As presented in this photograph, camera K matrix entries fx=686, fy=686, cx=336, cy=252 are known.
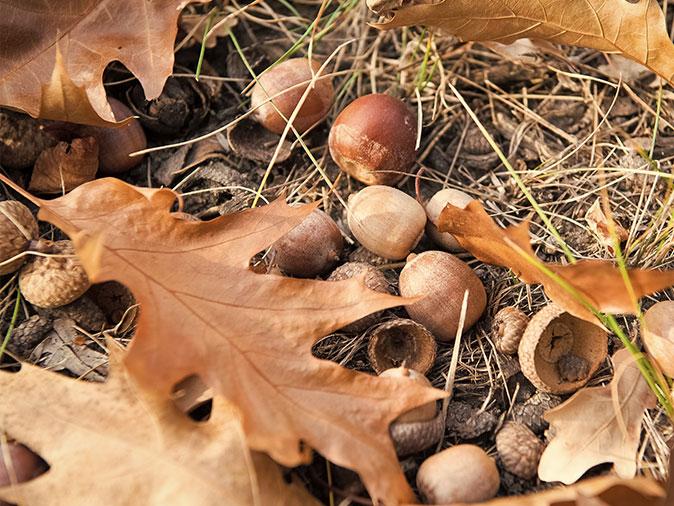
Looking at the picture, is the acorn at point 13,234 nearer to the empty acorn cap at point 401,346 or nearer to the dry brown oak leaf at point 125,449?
the dry brown oak leaf at point 125,449

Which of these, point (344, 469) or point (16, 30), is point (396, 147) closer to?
point (344, 469)

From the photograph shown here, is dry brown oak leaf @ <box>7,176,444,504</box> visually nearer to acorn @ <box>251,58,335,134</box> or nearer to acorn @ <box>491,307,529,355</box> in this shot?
acorn @ <box>491,307,529,355</box>

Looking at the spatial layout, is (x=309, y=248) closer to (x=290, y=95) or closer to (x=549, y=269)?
(x=290, y=95)

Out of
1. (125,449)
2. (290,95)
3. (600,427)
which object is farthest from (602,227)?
(125,449)

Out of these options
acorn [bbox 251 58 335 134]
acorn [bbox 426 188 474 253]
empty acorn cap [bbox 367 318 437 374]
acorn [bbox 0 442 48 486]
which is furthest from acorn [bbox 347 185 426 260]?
acorn [bbox 0 442 48 486]

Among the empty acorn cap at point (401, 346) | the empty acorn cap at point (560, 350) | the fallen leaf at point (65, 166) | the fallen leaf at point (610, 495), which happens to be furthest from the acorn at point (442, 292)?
the fallen leaf at point (65, 166)

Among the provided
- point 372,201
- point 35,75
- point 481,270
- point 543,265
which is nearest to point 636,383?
point 543,265
